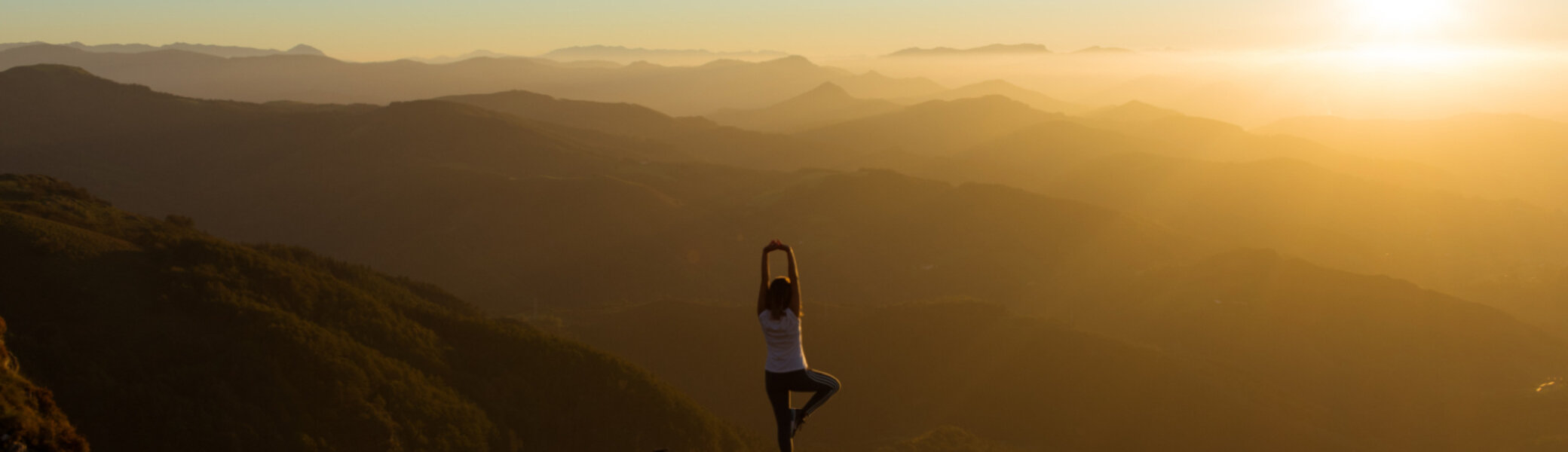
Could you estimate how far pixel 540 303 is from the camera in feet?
225

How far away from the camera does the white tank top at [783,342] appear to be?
739 cm

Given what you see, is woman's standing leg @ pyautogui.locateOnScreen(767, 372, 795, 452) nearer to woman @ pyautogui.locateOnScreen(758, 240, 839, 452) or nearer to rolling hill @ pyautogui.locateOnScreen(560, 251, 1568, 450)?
woman @ pyautogui.locateOnScreen(758, 240, 839, 452)

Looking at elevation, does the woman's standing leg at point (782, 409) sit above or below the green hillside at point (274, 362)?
above

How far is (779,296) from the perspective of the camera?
7477mm

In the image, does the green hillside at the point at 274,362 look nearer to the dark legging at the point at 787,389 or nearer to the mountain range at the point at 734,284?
the mountain range at the point at 734,284

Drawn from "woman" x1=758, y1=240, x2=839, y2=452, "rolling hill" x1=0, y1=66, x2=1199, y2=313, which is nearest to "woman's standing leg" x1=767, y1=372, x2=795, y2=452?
"woman" x1=758, y1=240, x2=839, y2=452

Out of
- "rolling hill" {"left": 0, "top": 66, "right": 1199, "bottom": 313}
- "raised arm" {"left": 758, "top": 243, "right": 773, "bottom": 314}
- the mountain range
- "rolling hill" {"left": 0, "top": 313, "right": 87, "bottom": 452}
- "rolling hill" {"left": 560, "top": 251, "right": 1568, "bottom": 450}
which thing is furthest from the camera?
"rolling hill" {"left": 0, "top": 66, "right": 1199, "bottom": 313}

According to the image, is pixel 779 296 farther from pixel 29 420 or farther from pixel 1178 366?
pixel 1178 366

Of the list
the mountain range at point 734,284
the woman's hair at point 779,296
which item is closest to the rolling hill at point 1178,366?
the mountain range at point 734,284

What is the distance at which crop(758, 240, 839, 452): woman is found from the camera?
24.2 feet

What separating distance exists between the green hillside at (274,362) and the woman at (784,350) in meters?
16.2

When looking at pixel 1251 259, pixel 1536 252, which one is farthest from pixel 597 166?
pixel 1536 252

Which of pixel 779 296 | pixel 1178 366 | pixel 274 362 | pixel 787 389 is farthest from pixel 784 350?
pixel 1178 366

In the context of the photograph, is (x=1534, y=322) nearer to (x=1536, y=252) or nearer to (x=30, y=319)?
(x=1536, y=252)
